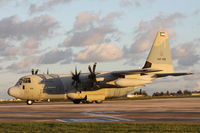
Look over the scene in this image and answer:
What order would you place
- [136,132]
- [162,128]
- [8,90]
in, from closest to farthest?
[136,132] < [162,128] < [8,90]

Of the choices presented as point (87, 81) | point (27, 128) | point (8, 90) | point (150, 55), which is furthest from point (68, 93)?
point (27, 128)

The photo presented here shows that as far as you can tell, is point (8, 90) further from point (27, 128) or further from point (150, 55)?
point (27, 128)

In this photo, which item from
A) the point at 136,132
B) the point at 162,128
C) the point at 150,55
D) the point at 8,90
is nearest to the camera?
the point at 136,132

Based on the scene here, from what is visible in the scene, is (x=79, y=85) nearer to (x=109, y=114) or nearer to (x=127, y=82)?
(x=127, y=82)

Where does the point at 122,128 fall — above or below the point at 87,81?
below

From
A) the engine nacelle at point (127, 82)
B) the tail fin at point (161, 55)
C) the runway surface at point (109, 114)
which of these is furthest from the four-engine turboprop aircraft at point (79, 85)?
the runway surface at point (109, 114)

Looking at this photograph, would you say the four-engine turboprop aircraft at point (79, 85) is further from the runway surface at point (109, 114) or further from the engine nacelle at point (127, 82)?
the runway surface at point (109, 114)

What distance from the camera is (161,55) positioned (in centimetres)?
6291

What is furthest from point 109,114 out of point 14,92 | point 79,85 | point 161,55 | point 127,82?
point 161,55

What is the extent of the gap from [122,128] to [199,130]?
3527 mm

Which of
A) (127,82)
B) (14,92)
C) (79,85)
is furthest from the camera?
(79,85)

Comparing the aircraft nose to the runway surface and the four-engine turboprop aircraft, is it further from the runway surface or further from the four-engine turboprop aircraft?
the runway surface

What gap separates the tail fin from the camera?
62406 mm

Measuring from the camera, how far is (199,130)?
16.3m
